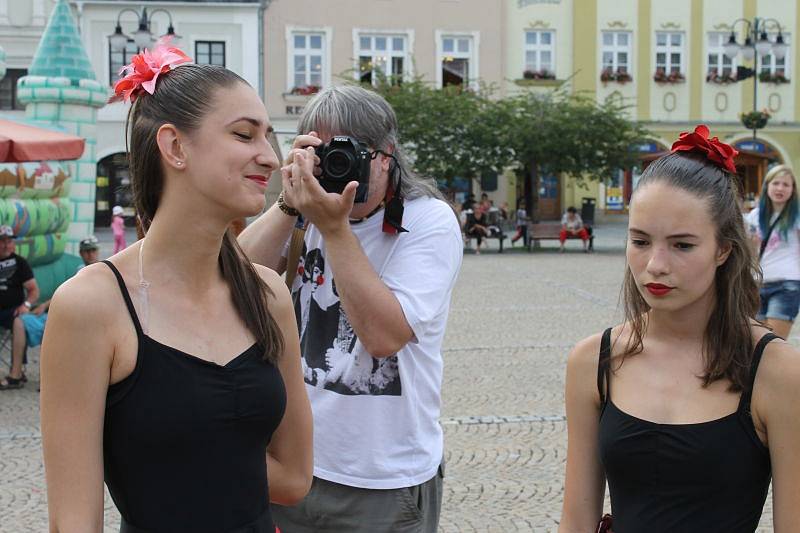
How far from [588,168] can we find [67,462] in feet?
83.3

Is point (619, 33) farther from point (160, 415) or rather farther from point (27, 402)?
point (160, 415)

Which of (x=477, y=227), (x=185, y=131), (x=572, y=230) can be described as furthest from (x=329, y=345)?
(x=572, y=230)

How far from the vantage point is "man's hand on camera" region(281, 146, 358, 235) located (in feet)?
7.47

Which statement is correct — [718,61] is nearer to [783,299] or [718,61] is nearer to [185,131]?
[783,299]

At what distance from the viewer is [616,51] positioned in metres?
36.0

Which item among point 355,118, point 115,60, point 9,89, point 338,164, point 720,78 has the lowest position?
point 338,164

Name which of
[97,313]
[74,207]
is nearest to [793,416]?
[97,313]

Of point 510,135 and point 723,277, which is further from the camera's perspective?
point 510,135

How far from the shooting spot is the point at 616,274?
18406 mm

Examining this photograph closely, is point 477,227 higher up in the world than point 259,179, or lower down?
lower down

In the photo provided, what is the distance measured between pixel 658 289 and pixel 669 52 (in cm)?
3598

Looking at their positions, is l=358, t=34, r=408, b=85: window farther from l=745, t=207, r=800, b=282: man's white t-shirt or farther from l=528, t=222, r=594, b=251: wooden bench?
l=745, t=207, r=800, b=282: man's white t-shirt

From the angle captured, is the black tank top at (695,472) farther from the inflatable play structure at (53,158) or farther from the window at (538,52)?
the window at (538,52)

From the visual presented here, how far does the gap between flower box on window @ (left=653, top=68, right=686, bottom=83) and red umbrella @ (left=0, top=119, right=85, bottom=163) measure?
28450mm
